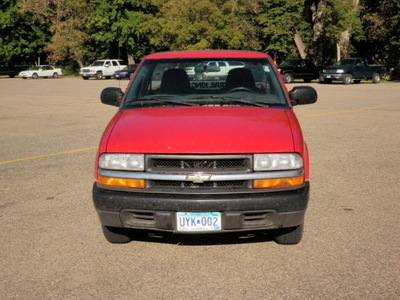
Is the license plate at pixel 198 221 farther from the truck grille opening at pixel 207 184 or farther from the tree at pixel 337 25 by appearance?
the tree at pixel 337 25

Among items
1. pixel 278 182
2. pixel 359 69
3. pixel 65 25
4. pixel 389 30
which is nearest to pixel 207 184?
pixel 278 182

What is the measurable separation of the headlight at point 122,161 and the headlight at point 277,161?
0.91 metres

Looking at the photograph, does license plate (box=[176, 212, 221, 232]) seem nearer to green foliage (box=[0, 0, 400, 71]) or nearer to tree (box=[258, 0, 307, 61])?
green foliage (box=[0, 0, 400, 71])

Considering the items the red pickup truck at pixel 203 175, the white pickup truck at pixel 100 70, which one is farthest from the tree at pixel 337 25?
the red pickup truck at pixel 203 175

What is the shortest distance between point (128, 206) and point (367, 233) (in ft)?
7.57

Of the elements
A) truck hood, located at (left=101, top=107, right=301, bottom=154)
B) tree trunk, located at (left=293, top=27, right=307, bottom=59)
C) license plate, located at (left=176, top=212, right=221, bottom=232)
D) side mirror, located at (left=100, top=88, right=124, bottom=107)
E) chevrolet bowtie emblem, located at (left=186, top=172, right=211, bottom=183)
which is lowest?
tree trunk, located at (left=293, top=27, right=307, bottom=59)

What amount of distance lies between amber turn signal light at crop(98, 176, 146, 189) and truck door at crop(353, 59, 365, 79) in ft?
103

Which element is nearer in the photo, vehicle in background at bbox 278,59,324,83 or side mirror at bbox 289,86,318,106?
side mirror at bbox 289,86,318,106

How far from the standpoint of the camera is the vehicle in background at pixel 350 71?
3256 cm

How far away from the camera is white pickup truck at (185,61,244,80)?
522 cm

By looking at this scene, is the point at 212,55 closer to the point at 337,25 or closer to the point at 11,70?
the point at 337,25

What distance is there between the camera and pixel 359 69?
1303 inches

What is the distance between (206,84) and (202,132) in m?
1.51

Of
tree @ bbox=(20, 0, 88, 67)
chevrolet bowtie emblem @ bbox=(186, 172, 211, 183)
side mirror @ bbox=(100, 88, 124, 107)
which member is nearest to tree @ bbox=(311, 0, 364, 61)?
tree @ bbox=(20, 0, 88, 67)
